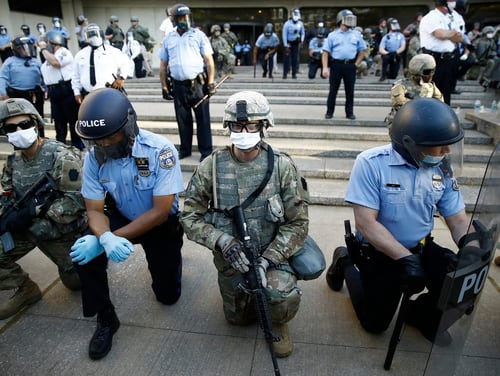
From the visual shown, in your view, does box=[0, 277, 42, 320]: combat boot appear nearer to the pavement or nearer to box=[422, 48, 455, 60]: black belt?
the pavement

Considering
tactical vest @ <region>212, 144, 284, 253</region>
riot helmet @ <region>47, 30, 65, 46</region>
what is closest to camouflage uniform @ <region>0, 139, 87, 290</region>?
tactical vest @ <region>212, 144, 284, 253</region>

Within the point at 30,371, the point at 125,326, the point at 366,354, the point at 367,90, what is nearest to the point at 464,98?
the point at 367,90

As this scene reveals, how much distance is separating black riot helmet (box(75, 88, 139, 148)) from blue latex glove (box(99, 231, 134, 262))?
0.61 m

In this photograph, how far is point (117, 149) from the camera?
7.53 feet

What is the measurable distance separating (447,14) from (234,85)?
6086mm

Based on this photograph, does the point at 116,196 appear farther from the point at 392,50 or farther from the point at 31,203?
the point at 392,50

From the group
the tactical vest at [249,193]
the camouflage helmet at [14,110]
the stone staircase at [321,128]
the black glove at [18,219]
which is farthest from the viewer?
the stone staircase at [321,128]

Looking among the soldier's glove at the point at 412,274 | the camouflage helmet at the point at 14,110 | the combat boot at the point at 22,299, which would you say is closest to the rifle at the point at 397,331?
the soldier's glove at the point at 412,274

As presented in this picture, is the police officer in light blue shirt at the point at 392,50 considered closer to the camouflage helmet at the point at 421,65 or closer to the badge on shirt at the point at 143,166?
the camouflage helmet at the point at 421,65

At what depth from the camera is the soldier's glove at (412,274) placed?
1907 millimetres

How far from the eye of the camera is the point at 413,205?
214cm

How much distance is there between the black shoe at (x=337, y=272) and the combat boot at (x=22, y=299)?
7.37ft

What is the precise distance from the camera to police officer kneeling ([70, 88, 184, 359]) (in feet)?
7.20

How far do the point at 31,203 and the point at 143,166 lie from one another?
2.94 feet
